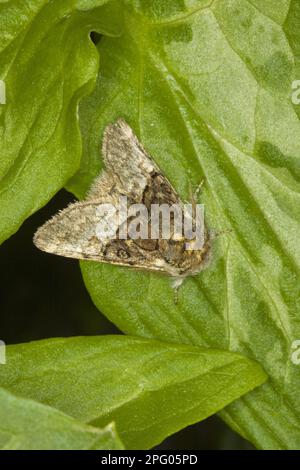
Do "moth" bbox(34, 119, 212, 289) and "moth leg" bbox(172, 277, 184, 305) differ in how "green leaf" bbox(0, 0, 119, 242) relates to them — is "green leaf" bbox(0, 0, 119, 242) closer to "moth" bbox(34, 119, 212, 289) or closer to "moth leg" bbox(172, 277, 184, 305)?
"moth" bbox(34, 119, 212, 289)

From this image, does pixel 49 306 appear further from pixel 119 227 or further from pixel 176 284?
pixel 176 284

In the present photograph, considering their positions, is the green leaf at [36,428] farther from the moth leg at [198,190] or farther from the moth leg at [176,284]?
the moth leg at [198,190]

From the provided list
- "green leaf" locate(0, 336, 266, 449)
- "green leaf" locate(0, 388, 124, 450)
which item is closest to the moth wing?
"green leaf" locate(0, 336, 266, 449)

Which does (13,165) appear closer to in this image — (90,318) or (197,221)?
(197,221)

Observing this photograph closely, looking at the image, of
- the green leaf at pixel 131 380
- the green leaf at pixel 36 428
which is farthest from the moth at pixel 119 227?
the green leaf at pixel 36 428

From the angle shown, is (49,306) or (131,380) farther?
(49,306)

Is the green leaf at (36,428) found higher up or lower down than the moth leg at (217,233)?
lower down

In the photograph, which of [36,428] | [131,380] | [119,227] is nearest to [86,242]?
[119,227]
